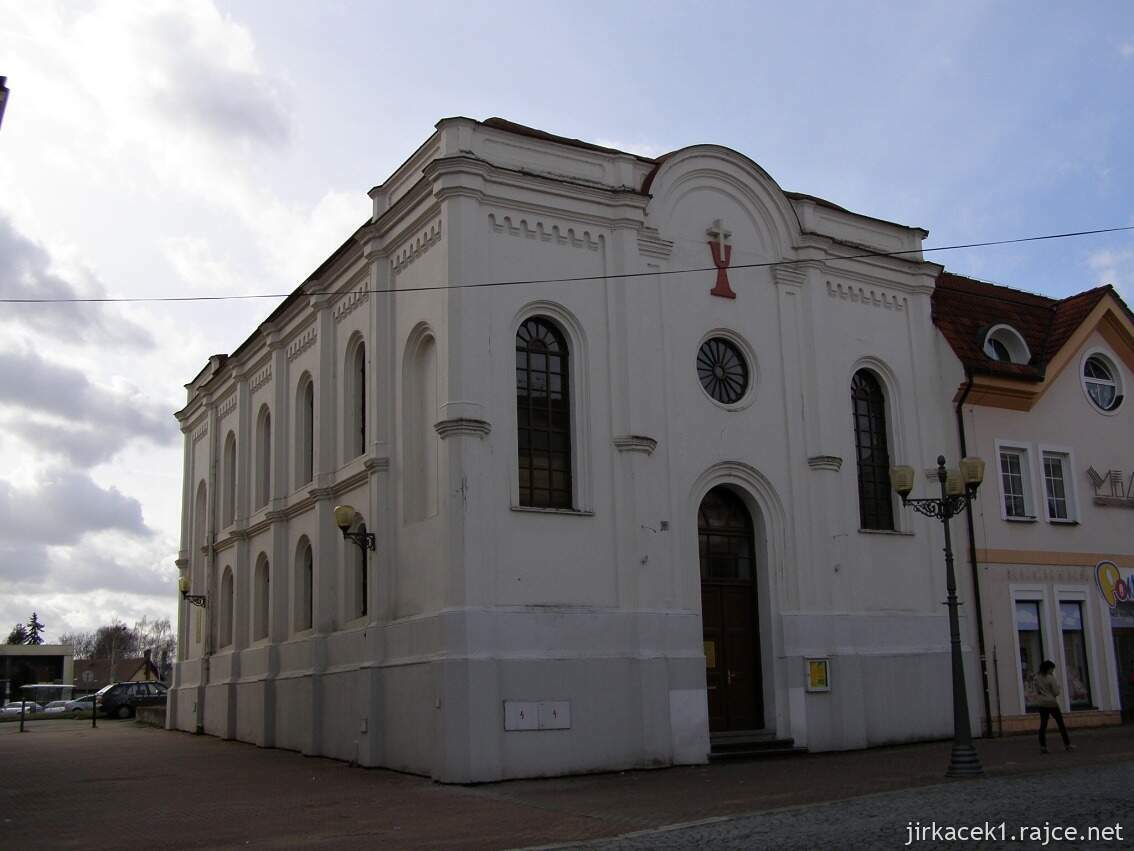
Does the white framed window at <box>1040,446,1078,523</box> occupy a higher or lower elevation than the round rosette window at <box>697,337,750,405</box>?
lower

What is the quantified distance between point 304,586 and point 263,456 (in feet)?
16.4

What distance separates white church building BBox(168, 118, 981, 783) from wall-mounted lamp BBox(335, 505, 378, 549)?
97 mm

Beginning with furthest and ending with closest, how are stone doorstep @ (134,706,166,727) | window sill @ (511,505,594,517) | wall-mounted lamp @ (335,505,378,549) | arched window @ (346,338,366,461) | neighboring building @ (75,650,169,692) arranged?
1. neighboring building @ (75,650,169,692)
2. stone doorstep @ (134,706,166,727)
3. arched window @ (346,338,366,461)
4. wall-mounted lamp @ (335,505,378,549)
5. window sill @ (511,505,594,517)

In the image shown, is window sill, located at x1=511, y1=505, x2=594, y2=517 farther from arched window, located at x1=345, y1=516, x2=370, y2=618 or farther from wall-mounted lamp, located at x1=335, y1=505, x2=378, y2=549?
arched window, located at x1=345, y1=516, x2=370, y2=618

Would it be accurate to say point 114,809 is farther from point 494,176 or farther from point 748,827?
point 494,176

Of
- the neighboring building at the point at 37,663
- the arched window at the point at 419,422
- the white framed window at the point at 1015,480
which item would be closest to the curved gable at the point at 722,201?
the arched window at the point at 419,422

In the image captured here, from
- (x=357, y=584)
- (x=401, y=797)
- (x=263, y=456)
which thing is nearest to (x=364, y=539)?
(x=357, y=584)

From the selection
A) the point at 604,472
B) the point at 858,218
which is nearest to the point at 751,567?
the point at 604,472

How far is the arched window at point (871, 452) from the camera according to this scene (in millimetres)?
23781

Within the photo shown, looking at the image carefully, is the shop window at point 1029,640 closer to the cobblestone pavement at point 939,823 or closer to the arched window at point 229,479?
the cobblestone pavement at point 939,823

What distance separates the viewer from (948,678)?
23.6 m

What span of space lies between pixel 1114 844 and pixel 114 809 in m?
12.3

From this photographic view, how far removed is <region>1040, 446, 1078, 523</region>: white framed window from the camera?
2628 cm

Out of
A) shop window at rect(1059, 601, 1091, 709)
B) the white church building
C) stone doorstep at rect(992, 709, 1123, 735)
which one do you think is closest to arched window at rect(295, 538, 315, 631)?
the white church building
